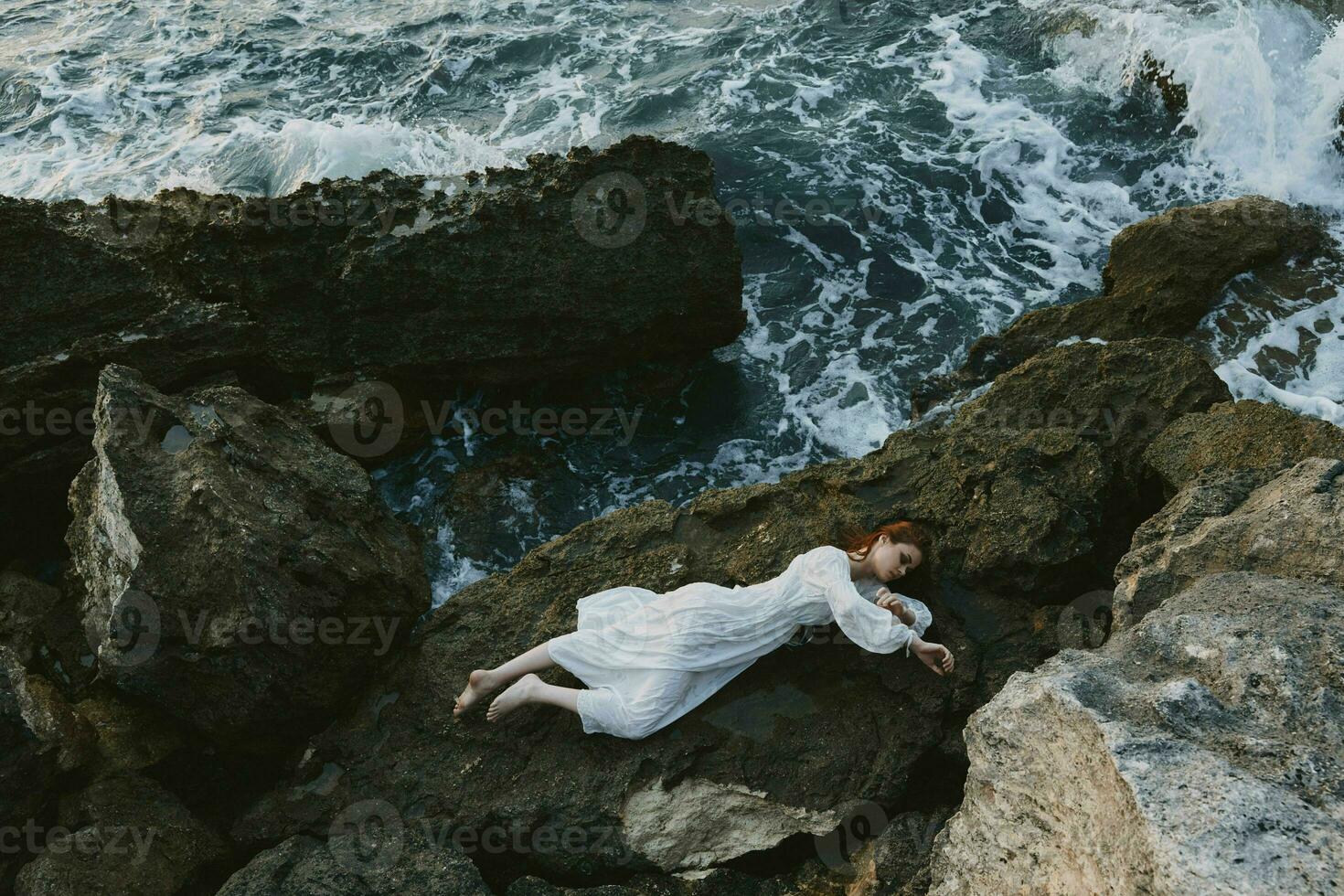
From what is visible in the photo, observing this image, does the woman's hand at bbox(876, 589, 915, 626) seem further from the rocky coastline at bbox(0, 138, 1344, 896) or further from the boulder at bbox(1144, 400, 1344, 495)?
the boulder at bbox(1144, 400, 1344, 495)

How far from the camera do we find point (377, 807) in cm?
521

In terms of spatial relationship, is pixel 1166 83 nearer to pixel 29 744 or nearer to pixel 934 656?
pixel 934 656

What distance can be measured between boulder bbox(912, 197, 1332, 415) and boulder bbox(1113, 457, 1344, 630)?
3119 millimetres

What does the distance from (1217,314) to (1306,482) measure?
178 inches

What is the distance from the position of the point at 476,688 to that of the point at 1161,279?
6.49m

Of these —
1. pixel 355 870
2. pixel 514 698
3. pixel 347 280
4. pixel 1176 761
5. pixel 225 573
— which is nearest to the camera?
pixel 1176 761

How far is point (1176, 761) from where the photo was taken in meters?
3.36

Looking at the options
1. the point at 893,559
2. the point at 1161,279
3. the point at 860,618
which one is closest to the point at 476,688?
the point at 860,618

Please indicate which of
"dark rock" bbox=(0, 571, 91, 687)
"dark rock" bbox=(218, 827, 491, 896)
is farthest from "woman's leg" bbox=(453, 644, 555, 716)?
"dark rock" bbox=(0, 571, 91, 687)

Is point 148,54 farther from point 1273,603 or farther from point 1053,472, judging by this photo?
point 1273,603

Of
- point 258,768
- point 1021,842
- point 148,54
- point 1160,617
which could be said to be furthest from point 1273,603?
point 148,54

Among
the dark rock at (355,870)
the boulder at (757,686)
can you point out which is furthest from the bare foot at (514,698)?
the dark rock at (355,870)

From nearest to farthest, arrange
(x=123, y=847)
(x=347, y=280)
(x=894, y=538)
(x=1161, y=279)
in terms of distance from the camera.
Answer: (x=123, y=847)
(x=894, y=538)
(x=347, y=280)
(x=1161, y=279)

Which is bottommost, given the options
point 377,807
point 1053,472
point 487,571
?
point 487,571
